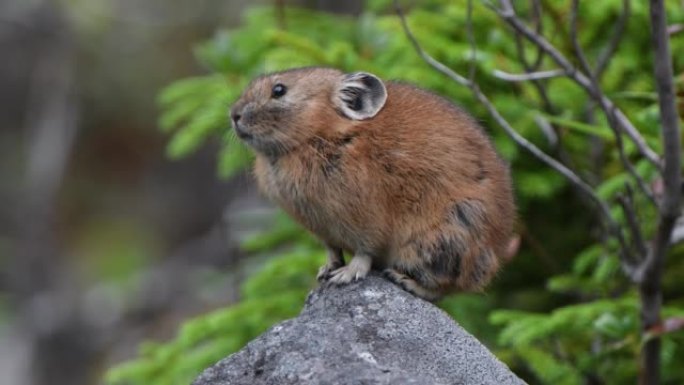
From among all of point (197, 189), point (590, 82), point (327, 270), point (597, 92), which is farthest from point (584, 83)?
point (197, 189)

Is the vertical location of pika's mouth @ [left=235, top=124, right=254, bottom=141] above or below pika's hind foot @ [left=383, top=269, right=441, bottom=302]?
above

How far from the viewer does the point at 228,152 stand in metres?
9.30

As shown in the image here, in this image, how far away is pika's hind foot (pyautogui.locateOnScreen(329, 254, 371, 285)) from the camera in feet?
18.8

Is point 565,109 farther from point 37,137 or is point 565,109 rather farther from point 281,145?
point 37,137

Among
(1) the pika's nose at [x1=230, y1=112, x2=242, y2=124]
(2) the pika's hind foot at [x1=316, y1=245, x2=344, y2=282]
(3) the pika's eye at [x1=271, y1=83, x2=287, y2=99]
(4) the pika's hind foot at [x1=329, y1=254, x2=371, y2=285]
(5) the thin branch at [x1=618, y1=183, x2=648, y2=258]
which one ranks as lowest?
(5) the thin branch at [x1=618, y1=183, x2=648, y2=258]

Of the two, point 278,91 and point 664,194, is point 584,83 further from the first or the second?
point 278,91

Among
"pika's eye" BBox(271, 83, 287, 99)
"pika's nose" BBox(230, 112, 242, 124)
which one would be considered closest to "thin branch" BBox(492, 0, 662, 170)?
"pika's eye" BBox(271, 83, 287, 99)

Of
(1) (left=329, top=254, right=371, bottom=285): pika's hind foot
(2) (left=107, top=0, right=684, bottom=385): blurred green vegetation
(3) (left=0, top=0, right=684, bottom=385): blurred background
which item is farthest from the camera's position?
(3) (left=0, top=0, right=684, bottom=385): blurred background

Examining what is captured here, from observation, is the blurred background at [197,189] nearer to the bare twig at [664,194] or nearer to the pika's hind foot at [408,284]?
the bare twig at [664,194]

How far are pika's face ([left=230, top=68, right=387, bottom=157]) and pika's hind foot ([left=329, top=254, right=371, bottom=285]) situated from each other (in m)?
0.61

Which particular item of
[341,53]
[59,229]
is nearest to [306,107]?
[341,53]

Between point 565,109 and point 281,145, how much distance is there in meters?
3.25

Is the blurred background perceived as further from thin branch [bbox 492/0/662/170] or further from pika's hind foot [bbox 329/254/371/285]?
pika's hind foot [bbox 329/254/371/285]

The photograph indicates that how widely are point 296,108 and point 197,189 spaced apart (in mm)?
15926
